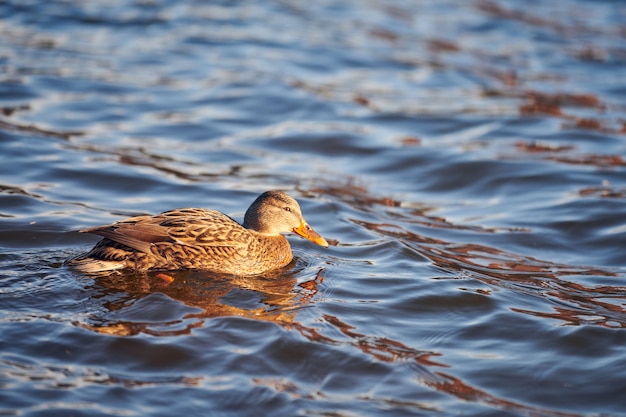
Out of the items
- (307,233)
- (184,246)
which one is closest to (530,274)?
(307,233)

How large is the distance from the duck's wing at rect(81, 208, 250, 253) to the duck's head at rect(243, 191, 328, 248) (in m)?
0.21

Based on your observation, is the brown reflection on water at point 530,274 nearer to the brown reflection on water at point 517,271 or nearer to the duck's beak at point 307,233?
the brown reflection on water at point 517,271

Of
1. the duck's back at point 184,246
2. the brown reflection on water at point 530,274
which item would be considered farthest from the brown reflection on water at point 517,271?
the duck's back at point 184,246

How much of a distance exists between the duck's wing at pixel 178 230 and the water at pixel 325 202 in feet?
1.05

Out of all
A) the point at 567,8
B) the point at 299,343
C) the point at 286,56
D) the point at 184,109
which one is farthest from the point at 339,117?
the point at 567,8

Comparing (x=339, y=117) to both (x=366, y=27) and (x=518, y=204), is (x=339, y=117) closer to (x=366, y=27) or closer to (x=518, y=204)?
(x=518, y=204)

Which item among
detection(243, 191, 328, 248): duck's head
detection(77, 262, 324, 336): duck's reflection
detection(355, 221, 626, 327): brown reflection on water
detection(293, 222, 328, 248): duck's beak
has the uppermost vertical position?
detection(243, 191, 328, 248): duck's head

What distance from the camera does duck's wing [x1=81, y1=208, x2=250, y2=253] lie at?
7.57 metres

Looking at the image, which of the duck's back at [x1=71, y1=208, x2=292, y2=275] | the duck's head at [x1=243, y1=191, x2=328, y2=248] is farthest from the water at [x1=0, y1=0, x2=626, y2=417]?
the duck's head at [x1=243, y1=191, x2=328, y2=248]

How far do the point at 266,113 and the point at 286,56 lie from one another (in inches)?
142

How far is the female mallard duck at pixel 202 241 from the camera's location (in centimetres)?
759

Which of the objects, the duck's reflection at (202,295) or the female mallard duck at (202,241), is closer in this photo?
the duck's reflection at (202,295)

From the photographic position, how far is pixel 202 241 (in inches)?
312

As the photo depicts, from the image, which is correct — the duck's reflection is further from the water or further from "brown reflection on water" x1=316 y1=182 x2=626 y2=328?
"brown reflection on water" x1=316 y1=182 x2=626 y2=328
